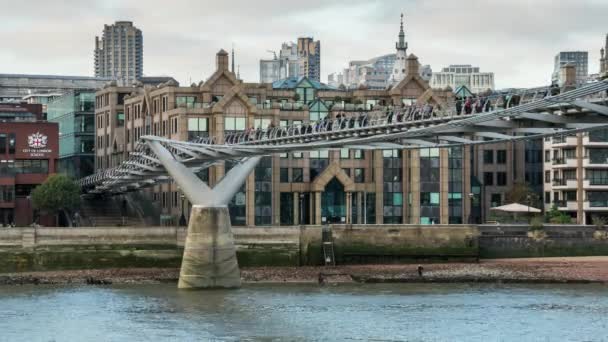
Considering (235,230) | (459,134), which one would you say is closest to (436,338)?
(459,134)

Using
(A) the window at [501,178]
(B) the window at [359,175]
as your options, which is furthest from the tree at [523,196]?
(B) the window at [359,175]

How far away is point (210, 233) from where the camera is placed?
8756cm

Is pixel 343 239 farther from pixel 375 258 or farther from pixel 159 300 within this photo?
pixel 159 300

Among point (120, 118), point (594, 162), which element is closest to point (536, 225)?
point (594, 162)

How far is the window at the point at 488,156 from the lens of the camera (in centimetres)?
13500

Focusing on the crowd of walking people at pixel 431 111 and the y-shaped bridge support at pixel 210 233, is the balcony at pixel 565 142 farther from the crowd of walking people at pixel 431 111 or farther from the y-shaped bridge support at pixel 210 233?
the y-shaped bridge support at pixel 210 233

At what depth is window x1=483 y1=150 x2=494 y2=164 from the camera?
13500cm

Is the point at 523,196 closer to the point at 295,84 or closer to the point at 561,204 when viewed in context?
the point at 561,204

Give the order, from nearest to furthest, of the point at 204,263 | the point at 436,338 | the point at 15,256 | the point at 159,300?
the point at 436,338
the point at 159,300
the point at 204,263
the point at 15,256

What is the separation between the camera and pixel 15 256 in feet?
313

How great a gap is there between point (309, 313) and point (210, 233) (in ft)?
52.0

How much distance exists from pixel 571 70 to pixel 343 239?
21198 millimetres

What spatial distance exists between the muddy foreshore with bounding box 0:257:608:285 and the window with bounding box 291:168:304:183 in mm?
18401

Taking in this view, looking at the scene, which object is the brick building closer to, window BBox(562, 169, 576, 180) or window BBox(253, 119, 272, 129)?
window BBox(253, 119, 272, 129)
